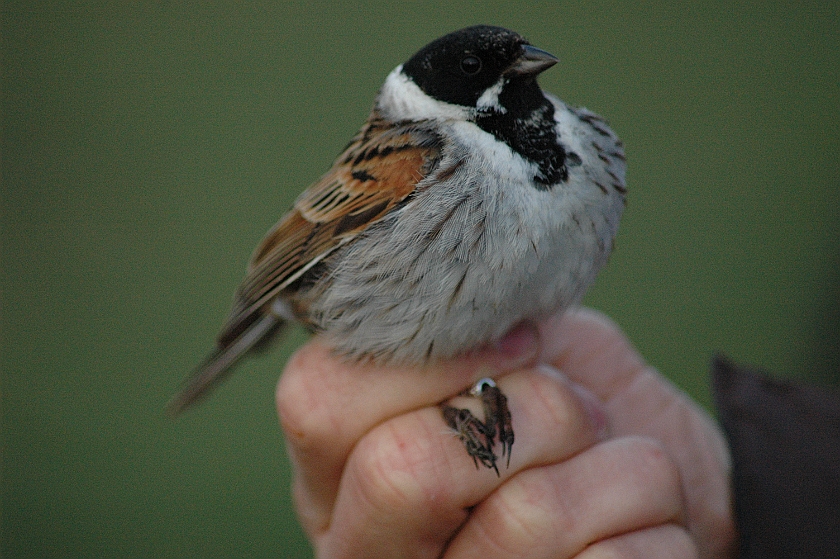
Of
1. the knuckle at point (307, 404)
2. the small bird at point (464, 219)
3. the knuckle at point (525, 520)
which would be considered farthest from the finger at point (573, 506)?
the knuckle at point (307, 404)

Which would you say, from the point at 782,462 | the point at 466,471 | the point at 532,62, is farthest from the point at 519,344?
the point at 782,462

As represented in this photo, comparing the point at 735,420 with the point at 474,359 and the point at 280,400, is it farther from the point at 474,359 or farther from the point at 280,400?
the point at 280,400

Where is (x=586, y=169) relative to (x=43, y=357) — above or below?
above

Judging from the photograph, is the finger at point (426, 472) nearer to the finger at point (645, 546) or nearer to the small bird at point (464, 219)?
the small bird at point (464, 219)

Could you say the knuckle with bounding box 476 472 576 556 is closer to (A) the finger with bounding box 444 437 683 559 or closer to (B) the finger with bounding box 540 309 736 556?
(A) the finger with bounding box 444 437 683 559

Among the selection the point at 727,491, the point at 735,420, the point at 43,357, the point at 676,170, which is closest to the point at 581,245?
the point at 735,420

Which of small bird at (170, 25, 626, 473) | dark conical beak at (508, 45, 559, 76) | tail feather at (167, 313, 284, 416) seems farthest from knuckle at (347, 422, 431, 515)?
dark conical beak at (508, 45, 559, 76)
